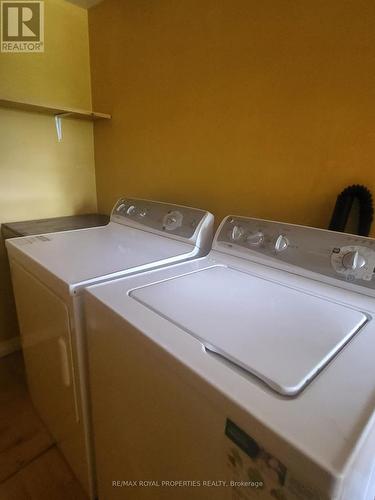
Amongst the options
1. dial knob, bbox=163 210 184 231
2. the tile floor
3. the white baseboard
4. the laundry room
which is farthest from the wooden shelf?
the tile floor

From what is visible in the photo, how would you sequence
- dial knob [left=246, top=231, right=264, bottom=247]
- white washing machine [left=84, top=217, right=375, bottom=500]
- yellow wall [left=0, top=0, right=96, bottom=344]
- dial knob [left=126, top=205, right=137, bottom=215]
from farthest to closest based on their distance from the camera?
1. yellow wall [left=0, top=0, right=96, bottom=344]
2. dial knob [left=126, top=205, right=137, bottom=215]
3. dial knob [left=246, top=231, right=264, bottom=247]
4. white washing machine [left=84, top=217, right=375, bottom=500]

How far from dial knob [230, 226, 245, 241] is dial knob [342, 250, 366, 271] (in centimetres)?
37

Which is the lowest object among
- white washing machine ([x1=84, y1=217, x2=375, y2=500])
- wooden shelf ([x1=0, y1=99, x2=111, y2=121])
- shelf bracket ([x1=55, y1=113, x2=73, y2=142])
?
white washing machine ([x1=84, y1=217, x2=375, y2=500])

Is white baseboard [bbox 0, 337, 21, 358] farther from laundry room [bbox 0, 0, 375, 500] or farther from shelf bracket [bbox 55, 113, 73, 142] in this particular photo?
shelf bracket [bbox 55, 113, 73, 142]

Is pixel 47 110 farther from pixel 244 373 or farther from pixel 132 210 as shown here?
pixel 244 373

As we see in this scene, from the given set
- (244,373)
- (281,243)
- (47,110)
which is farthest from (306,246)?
(47,110)

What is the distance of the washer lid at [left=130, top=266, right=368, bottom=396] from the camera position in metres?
0.52

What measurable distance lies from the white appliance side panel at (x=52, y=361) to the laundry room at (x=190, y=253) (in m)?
0.01

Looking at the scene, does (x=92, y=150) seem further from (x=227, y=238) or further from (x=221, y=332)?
(x=221, y=332)

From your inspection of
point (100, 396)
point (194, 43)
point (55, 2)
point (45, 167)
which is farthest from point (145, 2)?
point (100, 396)

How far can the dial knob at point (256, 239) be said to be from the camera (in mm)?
1035

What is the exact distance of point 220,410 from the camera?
0.48 m

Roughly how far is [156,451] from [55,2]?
2382 mm

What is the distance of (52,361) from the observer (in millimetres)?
1105
